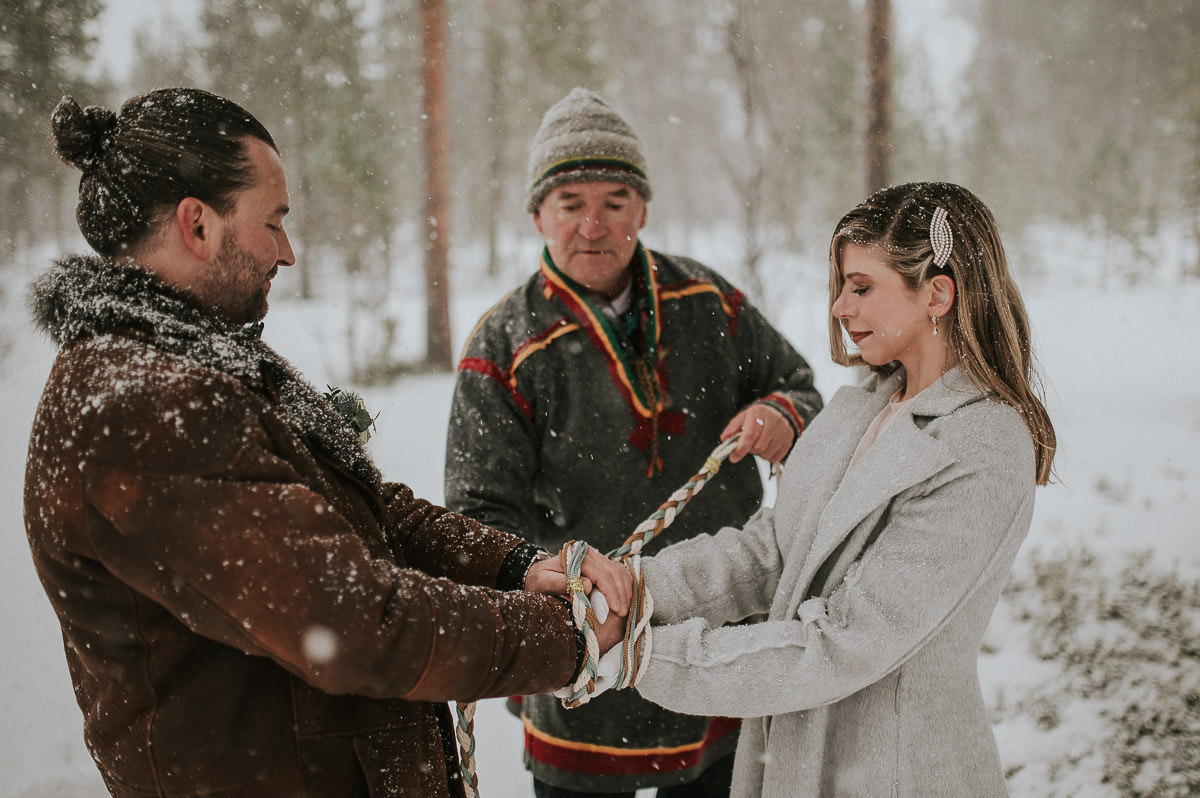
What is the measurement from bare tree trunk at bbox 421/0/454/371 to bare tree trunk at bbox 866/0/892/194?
484 centimetres

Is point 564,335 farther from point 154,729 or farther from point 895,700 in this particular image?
point 154,729

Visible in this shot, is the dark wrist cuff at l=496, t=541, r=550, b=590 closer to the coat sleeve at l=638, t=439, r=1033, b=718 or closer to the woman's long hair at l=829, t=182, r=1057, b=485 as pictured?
the coat sleeve at l=638, t=439, r=1033, b=718

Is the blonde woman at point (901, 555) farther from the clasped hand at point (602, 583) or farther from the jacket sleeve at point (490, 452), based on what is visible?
the jacket sleeve at point (490, 452)

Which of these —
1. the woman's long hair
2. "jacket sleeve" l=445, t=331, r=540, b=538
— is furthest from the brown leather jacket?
the woman's long hair

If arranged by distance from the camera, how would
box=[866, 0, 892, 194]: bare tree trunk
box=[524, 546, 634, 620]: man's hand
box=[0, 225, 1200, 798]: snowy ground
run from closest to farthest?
box=[524, 546, 634, 620]: man's hand
box=[0, 225, 1200, 798]: snowy ground
box=[866, 0, 892, 194]: bare tree trunk

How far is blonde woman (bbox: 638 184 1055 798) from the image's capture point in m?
1.59

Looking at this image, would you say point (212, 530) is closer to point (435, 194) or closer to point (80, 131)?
point (80, 131)

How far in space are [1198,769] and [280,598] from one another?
171 inches

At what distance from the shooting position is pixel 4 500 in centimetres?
560

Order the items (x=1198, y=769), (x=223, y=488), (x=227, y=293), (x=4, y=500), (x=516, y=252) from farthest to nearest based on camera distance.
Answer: (x=516, y=252) → (x=4, y=500) → (x=1198, y=769) → (x=227, y=293) → (x=223, y=488)

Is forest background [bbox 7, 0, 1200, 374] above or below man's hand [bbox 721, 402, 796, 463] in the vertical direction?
above

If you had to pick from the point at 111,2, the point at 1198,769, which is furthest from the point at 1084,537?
the point at 111,2

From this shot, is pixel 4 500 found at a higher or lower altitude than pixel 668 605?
higher

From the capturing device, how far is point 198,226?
4.54ft
